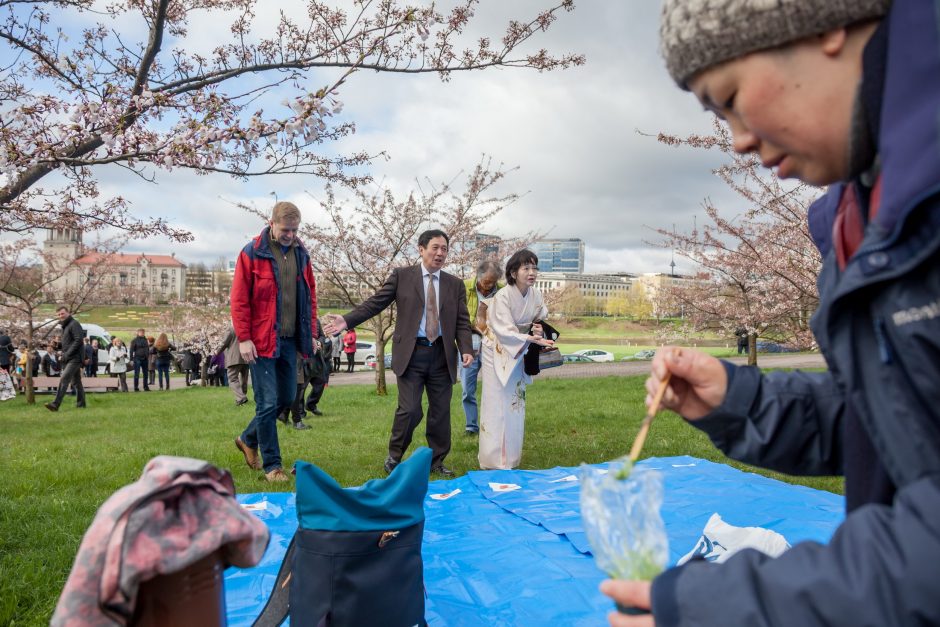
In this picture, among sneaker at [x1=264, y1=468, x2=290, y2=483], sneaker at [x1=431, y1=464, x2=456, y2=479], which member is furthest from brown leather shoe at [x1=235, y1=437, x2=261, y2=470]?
sneaker at [x1=431, y1=464, x2=456, y2=479]

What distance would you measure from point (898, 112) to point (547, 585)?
2.91 meters

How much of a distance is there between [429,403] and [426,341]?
560 millimetres

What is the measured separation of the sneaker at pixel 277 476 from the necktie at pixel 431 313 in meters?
1.70

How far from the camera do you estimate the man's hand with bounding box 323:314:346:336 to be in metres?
5.27

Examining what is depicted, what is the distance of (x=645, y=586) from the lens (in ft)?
3.07

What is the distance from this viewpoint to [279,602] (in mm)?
2521

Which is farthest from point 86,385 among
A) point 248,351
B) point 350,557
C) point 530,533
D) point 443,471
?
point 350,557

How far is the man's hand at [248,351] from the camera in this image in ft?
16.5

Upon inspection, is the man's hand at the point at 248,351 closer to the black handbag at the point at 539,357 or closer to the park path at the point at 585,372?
the black handbag at the point at 539,357

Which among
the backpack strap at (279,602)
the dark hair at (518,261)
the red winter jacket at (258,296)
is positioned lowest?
the backpack strap at (279,602)

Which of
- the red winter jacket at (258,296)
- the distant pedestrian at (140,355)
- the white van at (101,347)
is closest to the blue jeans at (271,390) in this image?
the red winter jacket at (258,296)

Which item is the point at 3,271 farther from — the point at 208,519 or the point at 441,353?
the point at 208,519

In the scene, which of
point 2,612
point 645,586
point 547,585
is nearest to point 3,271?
point 2,612

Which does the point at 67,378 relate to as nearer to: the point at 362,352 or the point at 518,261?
the point at 518,261
